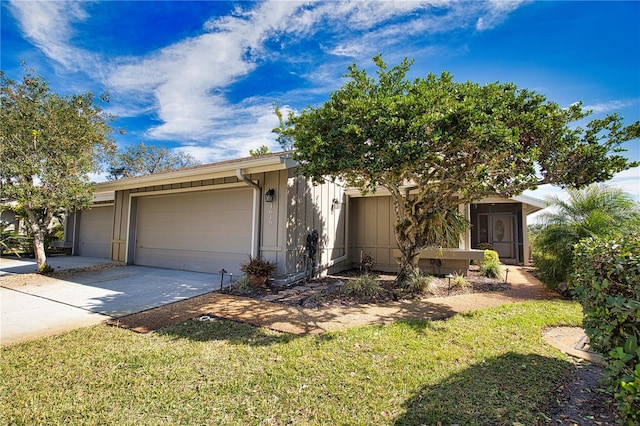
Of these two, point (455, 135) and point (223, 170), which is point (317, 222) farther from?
point (455, 135)

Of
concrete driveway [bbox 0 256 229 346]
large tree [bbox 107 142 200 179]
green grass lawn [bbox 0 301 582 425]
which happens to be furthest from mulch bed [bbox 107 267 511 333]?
large tree [bbox 107 142 200 179]

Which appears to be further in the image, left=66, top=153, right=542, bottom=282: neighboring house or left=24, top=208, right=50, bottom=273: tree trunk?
left=24, top=208, right=50, bottom=273: tree trunk

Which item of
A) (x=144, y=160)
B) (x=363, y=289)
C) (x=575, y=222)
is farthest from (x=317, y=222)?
(x=144, y=160)

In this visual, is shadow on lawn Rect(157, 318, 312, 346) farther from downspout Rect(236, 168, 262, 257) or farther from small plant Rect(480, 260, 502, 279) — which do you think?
small plant Rect(480, 260, 502, 279)

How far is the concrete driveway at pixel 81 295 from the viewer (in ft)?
14.3

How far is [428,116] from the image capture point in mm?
4660

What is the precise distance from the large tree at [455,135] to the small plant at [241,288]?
9.57ft

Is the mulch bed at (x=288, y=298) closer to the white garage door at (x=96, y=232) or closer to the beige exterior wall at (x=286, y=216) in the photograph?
the beige exterior wall at (x=286, y=216)

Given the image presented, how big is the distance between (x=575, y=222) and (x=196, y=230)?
10.0 meters

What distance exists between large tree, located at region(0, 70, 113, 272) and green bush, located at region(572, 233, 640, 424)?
10.8 meters

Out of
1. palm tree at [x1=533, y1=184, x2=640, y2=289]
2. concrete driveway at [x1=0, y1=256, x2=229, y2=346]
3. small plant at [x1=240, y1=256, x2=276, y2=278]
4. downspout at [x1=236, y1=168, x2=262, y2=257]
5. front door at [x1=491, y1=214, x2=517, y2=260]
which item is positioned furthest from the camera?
front door at [x1=491, y1=214, x2=517, y2=260]

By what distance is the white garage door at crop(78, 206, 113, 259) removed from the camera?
12.2 meters

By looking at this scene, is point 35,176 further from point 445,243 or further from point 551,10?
point 551,10

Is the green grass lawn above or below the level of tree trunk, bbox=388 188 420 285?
below
